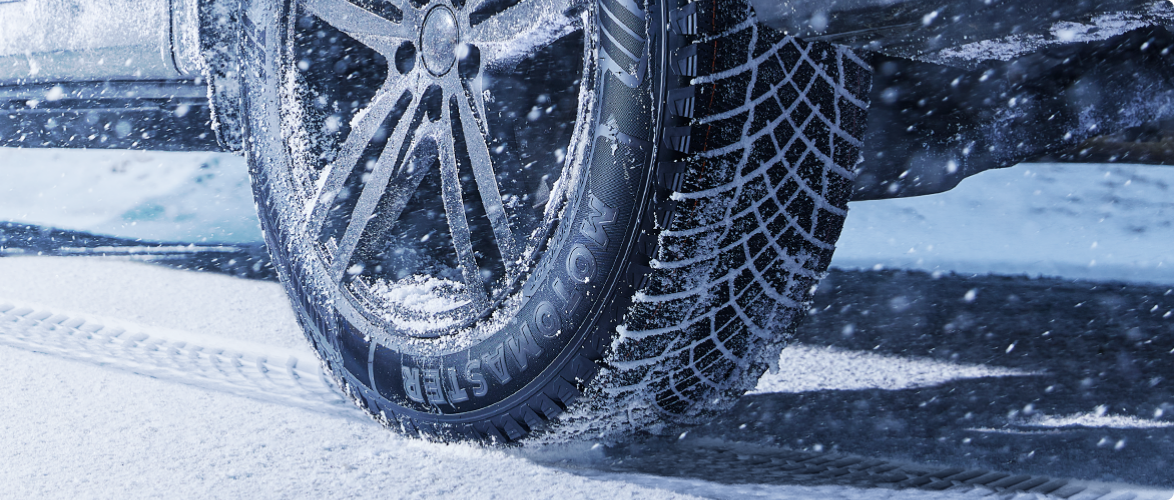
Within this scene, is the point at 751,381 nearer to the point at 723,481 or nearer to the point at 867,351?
the point at 723,481

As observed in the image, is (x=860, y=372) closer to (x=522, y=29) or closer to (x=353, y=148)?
(x=522, y=29)

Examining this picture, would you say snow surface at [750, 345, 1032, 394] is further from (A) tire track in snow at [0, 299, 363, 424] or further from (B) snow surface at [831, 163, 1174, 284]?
(B) snow surface at [831, 163, 1174, 284]

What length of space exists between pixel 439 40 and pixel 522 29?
20 cm

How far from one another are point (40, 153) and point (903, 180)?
5197mm

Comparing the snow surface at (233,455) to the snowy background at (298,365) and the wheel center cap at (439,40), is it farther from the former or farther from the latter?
the wheel center cap at (439,40)

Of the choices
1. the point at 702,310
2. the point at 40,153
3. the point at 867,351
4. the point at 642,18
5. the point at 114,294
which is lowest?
the point at 40,153

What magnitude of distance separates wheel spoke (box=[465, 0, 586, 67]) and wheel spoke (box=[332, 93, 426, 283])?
0.21 m

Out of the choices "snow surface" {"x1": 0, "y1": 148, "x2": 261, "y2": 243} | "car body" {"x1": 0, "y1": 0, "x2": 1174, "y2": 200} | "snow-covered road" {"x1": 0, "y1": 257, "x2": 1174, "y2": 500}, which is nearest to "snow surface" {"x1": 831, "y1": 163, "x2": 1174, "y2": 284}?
"car body" {"x1": 0, "y1": 0, "x2": 1174, "y2": 200}

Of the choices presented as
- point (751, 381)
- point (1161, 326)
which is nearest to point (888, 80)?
point (751, 381)

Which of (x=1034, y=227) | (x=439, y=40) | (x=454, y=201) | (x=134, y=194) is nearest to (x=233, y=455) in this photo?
(x=454, y=201)

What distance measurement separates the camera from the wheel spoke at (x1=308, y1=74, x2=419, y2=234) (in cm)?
175

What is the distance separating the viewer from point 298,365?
6.70ft

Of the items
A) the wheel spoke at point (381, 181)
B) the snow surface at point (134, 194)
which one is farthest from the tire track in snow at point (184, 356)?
the snow surface at point (134, 194)

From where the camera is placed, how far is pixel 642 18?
1196 millimetres
